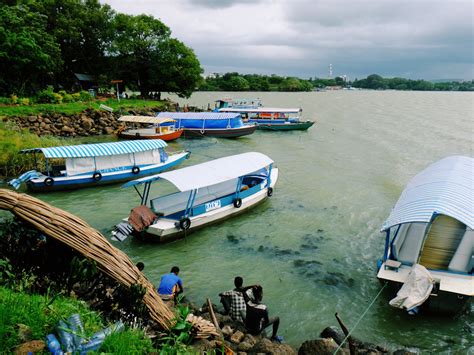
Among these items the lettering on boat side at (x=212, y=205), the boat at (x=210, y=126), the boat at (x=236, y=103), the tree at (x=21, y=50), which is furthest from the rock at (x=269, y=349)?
the boat at (x=236, y=103)

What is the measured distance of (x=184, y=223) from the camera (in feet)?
41.2

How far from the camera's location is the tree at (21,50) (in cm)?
3250

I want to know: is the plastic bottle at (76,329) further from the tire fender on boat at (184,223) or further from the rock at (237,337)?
the tire fender on boat at (184,223)

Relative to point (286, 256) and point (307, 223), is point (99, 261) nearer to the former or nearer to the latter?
point (286, 256)

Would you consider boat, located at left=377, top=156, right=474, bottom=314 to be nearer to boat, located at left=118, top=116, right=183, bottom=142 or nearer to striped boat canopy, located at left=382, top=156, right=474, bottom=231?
striped boat canopy, located at left=382, top=156, right=474, bottom=231

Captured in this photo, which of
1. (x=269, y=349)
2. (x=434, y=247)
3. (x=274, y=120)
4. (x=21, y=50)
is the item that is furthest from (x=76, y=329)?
(x=274, y=120)

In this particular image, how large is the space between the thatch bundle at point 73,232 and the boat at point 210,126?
31363 millimetres

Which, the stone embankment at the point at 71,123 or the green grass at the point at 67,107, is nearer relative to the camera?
the stone embankment at the point at 71,123

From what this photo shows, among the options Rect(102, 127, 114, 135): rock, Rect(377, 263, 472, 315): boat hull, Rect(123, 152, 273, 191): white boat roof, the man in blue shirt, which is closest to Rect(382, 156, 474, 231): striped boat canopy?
Rect(377, 263, 472, 315): boat hull

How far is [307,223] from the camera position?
14953mm

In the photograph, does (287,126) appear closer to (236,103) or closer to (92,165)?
(236,103)

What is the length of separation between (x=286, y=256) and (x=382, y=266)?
345 centimetres

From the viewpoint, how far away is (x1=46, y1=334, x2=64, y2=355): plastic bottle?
11.8 ft

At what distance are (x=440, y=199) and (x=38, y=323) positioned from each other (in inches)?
369
